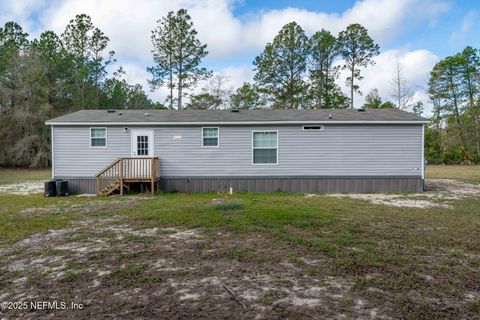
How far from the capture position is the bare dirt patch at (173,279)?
2.99 m

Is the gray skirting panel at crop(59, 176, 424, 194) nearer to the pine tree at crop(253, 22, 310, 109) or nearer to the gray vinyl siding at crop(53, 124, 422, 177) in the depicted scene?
the gray vinyl siding at crop(53, 124, 422, 177)

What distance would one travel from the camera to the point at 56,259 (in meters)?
4.45

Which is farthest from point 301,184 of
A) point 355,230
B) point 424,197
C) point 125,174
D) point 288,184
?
point 125,174

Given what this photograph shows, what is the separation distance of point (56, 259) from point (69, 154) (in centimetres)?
845

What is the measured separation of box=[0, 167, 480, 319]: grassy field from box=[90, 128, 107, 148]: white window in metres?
4.36

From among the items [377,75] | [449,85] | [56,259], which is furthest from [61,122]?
[449,85]

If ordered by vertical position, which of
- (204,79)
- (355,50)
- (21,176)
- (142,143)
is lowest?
(21,176)

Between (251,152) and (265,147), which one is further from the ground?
(265,147)

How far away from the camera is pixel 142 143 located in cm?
1196

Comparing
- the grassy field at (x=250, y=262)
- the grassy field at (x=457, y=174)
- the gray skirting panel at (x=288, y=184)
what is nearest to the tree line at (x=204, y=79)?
the grassy field at (x=457, y=174)

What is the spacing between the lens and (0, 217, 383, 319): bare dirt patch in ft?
9.82

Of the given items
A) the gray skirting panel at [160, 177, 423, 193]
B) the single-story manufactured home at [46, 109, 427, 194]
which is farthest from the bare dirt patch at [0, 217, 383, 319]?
the single-story manufactured home at [46, 109, 427, 194]

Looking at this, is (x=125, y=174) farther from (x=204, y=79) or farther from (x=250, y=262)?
(x=204, y=79)

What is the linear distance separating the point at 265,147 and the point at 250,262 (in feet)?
25.9
